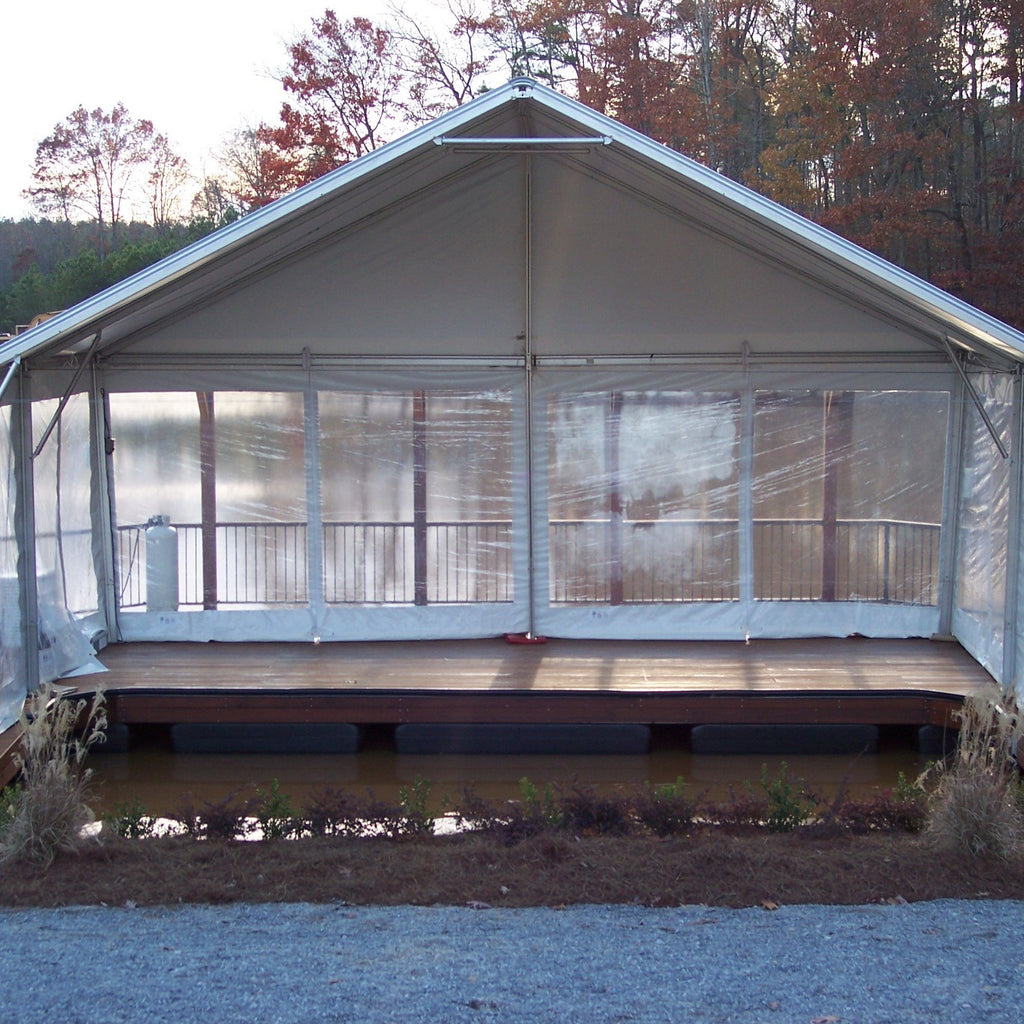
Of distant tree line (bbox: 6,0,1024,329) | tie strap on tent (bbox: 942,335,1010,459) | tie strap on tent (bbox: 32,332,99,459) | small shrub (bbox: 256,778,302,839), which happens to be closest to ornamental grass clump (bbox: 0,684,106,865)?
small shrub (bbox: 256,778,302,839)

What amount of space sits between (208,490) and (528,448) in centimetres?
234

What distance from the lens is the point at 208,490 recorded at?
27.7 ft

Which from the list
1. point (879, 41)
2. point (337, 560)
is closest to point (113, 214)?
point (879, 41)

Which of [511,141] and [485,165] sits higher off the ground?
[485,165]

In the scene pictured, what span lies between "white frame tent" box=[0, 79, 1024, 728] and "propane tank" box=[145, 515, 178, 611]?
0.03 m

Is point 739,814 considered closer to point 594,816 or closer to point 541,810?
point 594,816

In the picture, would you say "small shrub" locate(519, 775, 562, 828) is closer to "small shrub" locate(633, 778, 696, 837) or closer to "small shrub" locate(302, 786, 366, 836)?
"small shrub" locate(633, 778, 696, 837)

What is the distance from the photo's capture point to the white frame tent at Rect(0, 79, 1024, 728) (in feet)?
26.7

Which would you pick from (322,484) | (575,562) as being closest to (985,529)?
(575,562)

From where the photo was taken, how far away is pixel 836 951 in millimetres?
3650

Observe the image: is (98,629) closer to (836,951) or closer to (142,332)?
(142,332)

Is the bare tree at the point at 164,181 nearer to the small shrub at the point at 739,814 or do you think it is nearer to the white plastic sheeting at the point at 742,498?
the white plastic sheeting at the point at 742,498

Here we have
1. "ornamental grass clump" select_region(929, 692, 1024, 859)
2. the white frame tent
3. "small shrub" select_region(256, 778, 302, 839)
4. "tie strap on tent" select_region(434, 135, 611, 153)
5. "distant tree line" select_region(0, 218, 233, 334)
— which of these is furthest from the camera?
"distant tree line" select_region(0, 218, 233, 334)

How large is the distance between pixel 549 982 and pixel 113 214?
66.5 ft
